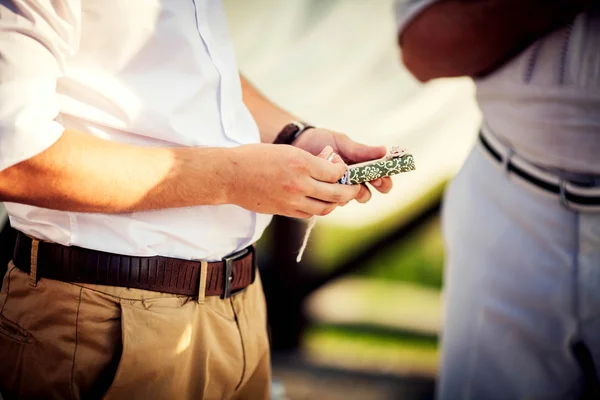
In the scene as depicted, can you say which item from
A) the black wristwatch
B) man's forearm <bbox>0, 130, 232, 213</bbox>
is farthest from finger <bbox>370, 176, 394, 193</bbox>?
man's forearm <bbox>0, 130, 232, 213</bbox>

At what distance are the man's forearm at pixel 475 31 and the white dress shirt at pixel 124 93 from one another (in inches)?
28.3

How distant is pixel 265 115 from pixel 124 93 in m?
0.53

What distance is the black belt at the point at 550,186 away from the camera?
5.67ft

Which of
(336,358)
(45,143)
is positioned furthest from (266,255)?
(45,143)

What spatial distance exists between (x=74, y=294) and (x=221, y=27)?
69 centimetres

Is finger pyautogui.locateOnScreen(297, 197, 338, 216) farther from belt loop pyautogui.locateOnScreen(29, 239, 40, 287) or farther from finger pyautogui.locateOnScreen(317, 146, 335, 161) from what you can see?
belt loop pyautogui.locateOnScreen(29, 239, 40, 287)

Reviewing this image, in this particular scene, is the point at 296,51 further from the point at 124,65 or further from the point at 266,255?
the point at 124,65

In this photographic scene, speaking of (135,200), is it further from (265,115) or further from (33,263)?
(265,115)

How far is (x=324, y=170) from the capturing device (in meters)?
1.23

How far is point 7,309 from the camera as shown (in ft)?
4.21

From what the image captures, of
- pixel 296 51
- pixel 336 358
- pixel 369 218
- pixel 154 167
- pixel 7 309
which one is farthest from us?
pixel 336 358

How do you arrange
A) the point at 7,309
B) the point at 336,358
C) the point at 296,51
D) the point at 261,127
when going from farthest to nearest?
1. the point at 336,358
2. the point at 296,51
3. the point at 261,127
4. the point at 7,309

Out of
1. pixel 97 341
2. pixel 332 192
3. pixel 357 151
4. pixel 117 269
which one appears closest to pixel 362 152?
pixel 357 151

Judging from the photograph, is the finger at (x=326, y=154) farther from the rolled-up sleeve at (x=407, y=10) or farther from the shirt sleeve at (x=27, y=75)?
the rolled-up sleeve at (x=407, y=10)
